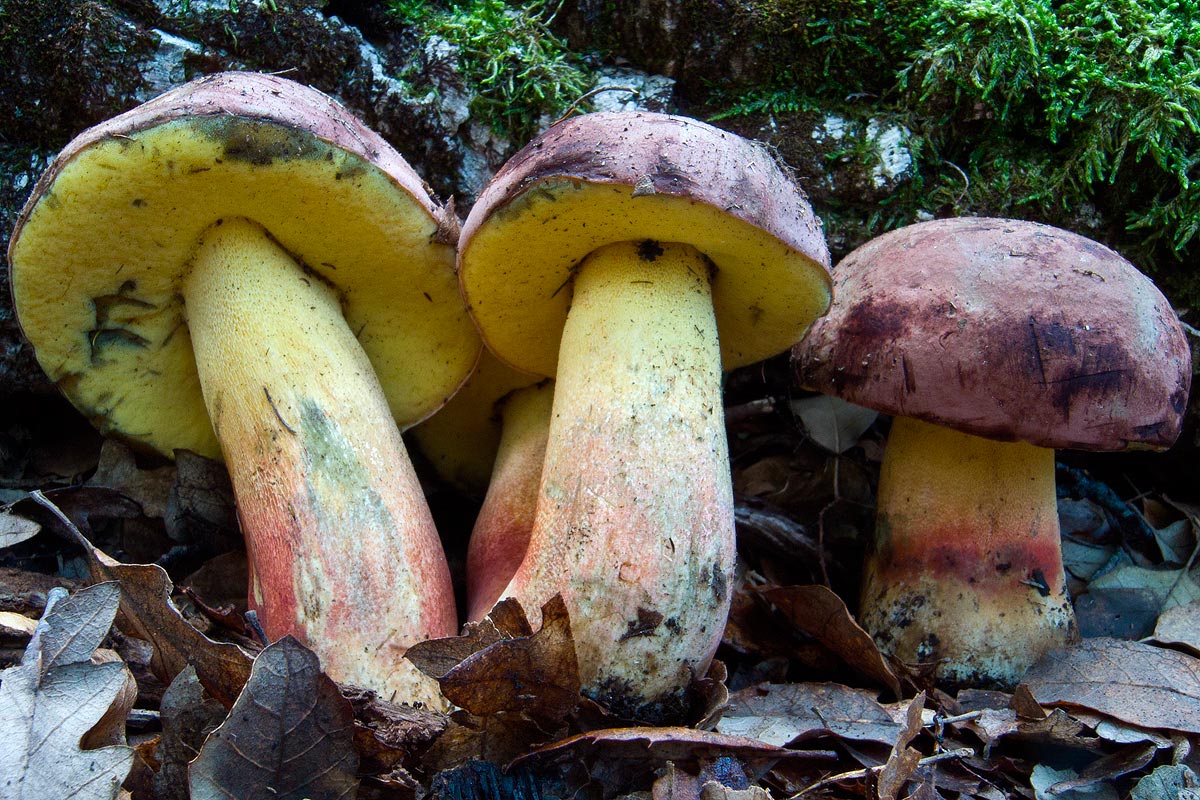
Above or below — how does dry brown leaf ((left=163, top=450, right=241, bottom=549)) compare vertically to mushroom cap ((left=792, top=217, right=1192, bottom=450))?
below

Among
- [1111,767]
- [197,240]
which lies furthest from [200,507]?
[1111,767]

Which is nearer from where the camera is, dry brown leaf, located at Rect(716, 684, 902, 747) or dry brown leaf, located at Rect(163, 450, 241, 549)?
dry brown leaf, located at Rect(716, 684, 902, 747)

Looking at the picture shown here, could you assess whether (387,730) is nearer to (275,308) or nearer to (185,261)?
(275,308)

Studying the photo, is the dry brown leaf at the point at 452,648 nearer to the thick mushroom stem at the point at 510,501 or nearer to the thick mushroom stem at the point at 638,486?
the thick mushroom stem at the point at 638,486

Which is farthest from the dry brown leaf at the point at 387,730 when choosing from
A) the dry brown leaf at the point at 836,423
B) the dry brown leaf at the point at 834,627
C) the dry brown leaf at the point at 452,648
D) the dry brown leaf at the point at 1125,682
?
the dry brown leaf at the point at 836,423

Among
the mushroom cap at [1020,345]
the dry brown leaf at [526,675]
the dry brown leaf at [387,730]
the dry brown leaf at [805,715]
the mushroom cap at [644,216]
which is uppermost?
the mushroom cap at [644,216]

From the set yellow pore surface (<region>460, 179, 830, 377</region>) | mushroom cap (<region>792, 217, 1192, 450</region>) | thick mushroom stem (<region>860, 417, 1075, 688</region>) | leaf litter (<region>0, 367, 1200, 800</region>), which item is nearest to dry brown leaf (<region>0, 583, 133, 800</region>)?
leaf litter (<region>0, 367, 1200, 800</region>)

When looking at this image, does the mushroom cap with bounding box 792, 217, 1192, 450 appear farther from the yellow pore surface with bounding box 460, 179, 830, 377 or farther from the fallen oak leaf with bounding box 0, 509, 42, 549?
the fallen oak leaf with bounding box 0, 509, 42, 549
